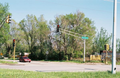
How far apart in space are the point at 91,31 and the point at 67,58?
9377 millimetres

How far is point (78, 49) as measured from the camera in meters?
45.7

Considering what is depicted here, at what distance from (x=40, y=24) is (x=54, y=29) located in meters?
7.67

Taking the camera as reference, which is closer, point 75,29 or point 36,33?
point 75,29

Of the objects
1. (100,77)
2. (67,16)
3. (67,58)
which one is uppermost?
(67,16)

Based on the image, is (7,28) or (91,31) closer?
(91,31)

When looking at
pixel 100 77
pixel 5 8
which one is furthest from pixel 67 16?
pixel 100 77

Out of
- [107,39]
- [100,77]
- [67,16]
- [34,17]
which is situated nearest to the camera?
[100,77]

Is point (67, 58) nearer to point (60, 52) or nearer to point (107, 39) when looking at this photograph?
point (60, 52)

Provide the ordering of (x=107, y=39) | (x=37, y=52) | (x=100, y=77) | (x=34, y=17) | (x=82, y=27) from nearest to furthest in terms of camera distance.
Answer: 1. (x=100, y=77)
2. (x=82, y=27)
3. (x=37, y=52)
4. (x=34, y=17)
5. (x=107, y=39)

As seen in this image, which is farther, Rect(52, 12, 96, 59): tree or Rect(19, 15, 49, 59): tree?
Rect(19, 15, 49, 59): tree

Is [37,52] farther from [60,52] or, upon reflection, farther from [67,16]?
[67,16]

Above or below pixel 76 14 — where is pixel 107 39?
below

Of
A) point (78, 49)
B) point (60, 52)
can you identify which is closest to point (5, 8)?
point (60, 52)

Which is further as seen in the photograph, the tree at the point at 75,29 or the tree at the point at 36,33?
the tree at the point at 36,33
